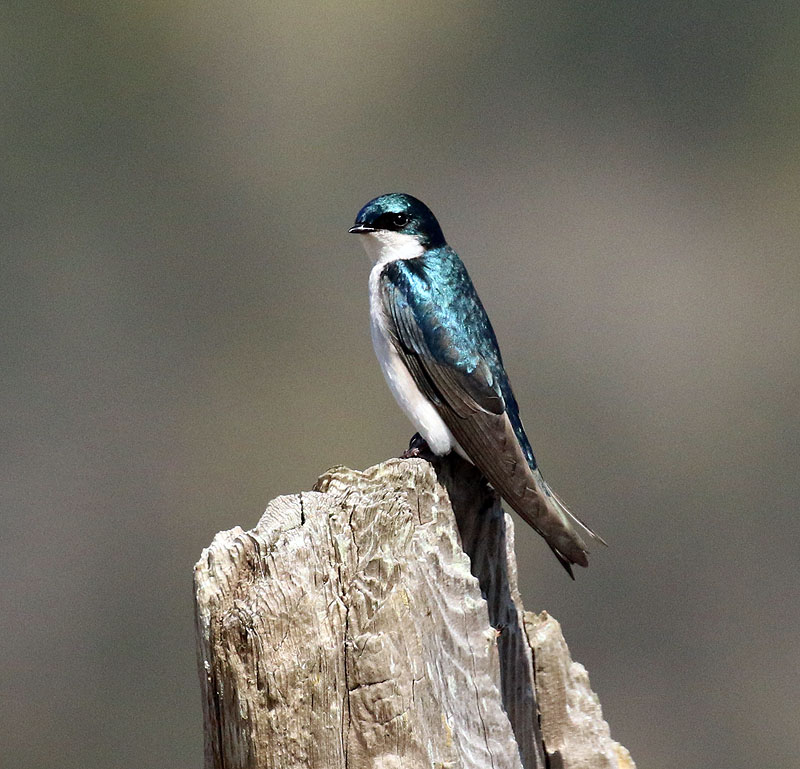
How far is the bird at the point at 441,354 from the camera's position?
2.13 metres

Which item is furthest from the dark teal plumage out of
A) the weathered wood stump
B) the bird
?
the weathered wood stump

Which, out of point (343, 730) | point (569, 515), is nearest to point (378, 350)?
point (569, 515)

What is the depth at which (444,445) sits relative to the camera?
2264mm

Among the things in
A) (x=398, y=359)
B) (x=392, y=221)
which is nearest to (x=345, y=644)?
(x=398, y=359)

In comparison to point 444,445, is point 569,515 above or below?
below

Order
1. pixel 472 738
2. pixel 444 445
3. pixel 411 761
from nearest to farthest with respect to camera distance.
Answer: pixel 411 761, pixel 472 738, pixel 444 445

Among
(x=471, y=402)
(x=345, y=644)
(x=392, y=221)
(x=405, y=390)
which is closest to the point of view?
(x=345, y=644)

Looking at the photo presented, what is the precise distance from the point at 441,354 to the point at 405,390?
0.12m

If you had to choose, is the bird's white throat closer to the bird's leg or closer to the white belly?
the white belly

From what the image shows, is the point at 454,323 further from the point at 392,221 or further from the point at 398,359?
the point at 392,221

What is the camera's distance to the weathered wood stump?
134cm

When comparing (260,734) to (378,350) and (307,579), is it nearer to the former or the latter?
(307,579)

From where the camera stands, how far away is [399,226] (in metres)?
2.52

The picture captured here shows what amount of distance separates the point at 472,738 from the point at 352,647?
0.73 feet
